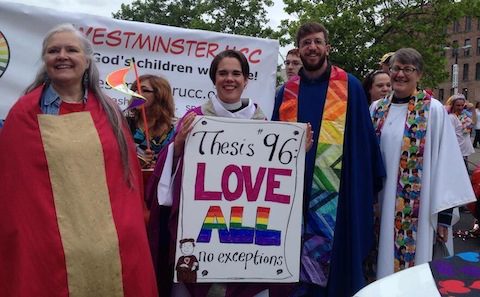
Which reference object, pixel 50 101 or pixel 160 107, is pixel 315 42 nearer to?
pixel 160 107

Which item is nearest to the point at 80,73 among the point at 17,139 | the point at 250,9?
the point at 17,139

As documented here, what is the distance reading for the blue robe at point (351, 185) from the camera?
334 centimetres

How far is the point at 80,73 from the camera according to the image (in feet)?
8.61

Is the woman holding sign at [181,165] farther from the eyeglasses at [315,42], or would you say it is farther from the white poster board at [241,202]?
the eyeglasses at [315,42]

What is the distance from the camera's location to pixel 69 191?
2.45 m

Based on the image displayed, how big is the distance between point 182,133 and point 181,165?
19cm

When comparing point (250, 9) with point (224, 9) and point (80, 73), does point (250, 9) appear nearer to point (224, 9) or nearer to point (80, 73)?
point (224, 9)

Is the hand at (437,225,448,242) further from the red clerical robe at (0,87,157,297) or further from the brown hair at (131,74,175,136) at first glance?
the red clerical robe at (0,87,157,297)

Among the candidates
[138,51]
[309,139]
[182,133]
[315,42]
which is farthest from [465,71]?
[182,133]

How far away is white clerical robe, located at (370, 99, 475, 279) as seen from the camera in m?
3.49

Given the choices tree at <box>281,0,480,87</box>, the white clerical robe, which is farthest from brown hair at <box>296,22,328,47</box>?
tree at <box>281,0,480,87</box>

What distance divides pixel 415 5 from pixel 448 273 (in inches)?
853

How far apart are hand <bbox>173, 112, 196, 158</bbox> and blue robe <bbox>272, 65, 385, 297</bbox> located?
818 mm

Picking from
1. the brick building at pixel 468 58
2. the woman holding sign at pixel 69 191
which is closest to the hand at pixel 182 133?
the woman holding sign at pixel 69 191
